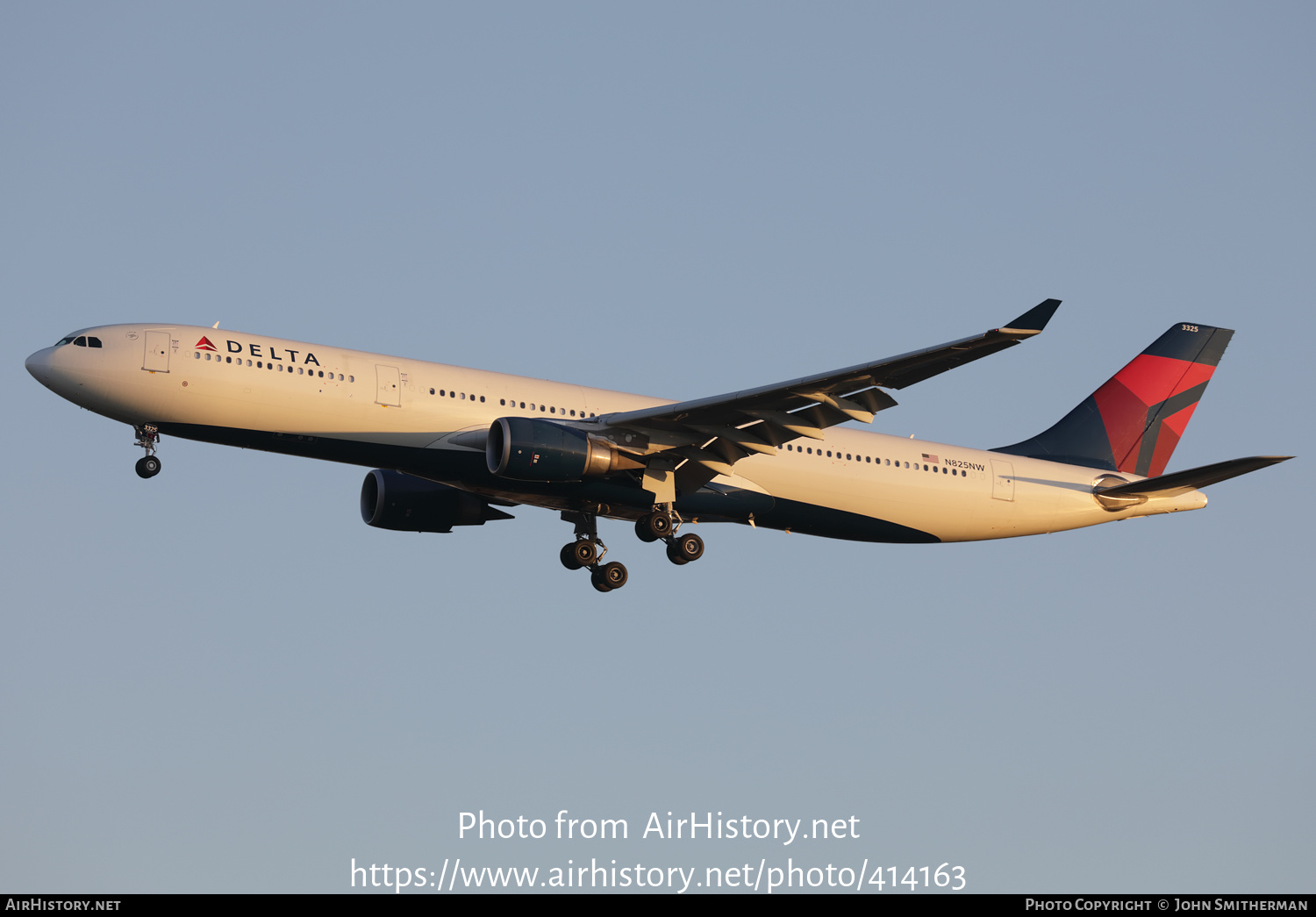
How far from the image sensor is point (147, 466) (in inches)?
1350

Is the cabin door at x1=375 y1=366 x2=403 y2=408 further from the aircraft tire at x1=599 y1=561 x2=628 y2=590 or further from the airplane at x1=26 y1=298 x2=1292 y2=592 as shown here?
the aircraft tire at x1=599 y1=561 x2=628 y2=590

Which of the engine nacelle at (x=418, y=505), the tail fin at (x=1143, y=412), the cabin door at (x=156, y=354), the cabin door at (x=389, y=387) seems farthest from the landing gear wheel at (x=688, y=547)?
the cabin door at (x=156, y=354)

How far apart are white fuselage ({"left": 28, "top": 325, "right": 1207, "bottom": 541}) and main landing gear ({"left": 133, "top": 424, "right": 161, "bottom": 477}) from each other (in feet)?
0.92

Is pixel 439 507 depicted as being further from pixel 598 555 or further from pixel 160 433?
pixel 160 433

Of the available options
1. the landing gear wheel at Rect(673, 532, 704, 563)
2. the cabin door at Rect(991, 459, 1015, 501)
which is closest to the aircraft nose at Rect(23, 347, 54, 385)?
the landing gear wheel at Rect(673, 532, 704, 563)

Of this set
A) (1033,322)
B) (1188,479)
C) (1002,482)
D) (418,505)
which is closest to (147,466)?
(418,505)

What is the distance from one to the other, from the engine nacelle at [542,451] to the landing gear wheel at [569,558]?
4970mm

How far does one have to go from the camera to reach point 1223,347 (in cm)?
4622

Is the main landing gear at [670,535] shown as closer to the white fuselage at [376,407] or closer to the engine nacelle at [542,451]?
the white fuselage at [376,407]

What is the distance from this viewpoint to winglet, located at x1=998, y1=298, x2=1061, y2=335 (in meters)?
28.4

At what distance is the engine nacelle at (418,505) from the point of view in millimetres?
40375

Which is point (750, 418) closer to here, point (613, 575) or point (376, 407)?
Answer: point (613, 575)

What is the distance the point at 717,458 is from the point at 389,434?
8.04 meters

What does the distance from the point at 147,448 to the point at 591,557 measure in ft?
38.2
